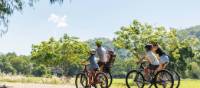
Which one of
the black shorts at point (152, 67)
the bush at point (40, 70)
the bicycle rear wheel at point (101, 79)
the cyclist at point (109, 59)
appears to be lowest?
the bush at point (40, 70)

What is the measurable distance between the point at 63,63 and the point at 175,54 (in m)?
42.8

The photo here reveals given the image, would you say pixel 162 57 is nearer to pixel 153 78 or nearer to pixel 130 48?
pixel 153 78

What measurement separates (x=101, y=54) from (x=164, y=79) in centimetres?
298

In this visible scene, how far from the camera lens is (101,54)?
667 inches

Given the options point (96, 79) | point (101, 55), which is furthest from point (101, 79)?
point (101, 55)

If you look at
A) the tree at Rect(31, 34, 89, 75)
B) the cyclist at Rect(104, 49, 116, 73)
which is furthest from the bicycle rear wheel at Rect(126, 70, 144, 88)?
the tree at Rect(31, 34, 89, 75)

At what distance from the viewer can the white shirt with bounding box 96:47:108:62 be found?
16859mm

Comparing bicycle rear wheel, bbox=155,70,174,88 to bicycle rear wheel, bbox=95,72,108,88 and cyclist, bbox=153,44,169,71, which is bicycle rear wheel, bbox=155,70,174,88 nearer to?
cyclist, bbox=153,44,169,71

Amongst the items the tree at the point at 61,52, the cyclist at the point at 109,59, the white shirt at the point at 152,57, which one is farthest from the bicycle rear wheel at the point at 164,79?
the tree at the point at 61,52

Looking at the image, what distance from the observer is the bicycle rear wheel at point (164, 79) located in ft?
48.6

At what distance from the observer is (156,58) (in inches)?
601

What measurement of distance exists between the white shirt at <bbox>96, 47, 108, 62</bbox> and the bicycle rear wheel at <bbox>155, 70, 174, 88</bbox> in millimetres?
2595

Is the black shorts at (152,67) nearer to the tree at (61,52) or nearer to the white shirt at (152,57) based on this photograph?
the white shirt at (152,57)

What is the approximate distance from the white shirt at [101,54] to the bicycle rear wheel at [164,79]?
2.59 metres
